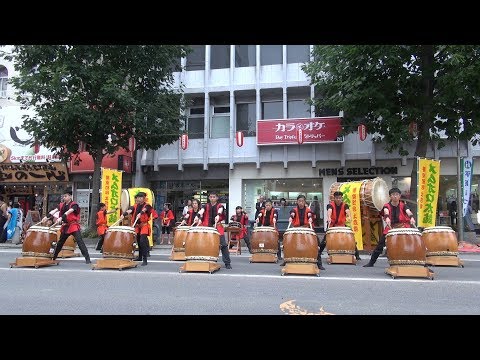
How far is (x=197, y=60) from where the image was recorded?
960 inches

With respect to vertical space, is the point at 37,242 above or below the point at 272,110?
below

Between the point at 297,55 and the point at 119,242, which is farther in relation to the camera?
the point at 297,55

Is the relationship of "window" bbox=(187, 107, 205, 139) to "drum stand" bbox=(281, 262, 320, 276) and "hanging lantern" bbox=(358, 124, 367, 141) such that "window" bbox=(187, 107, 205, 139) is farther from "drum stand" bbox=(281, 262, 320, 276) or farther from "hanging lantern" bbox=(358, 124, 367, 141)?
"drum stand" bbox=(281, 262, 320, 276)

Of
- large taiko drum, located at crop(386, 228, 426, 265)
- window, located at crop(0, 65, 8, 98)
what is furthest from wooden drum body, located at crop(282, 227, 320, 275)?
window, located at crop(0, 65, 8, 98)

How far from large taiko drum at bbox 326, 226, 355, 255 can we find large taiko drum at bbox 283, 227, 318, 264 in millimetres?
2157

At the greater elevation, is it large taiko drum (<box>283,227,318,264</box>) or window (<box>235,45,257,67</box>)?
window (<box>235,45,257,67</box>)

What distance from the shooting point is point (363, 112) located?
17.4 meters

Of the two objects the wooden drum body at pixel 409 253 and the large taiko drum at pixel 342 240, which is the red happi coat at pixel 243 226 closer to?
the large taiko drum at pixel 342 240

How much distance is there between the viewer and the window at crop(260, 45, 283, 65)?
23.2 metres

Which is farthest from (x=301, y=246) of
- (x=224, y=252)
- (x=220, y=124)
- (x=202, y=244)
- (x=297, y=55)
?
(x=297, y=55)

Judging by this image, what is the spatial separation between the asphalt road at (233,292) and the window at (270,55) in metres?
14.7

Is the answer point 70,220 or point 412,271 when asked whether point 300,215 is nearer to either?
point 412,271

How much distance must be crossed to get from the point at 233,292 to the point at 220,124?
55.7 feet

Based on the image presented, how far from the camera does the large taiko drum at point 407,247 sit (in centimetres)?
933
